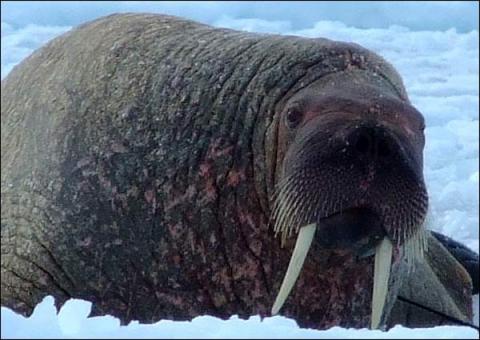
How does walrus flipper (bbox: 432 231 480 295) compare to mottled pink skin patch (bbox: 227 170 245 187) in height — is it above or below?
→ below

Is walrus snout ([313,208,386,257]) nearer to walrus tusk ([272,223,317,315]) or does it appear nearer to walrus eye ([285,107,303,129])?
walrus tusk ([272,223,317,315])

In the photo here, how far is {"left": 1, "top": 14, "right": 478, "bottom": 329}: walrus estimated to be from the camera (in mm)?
5820

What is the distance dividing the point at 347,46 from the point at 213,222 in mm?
1125

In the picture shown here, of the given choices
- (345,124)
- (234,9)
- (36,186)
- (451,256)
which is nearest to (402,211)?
(345,124)

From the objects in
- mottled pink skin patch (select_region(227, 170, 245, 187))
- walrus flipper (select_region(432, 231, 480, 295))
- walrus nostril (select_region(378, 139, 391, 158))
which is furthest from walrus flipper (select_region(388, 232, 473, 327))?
walrus nostril (select_region(378, 139, 391, 158))

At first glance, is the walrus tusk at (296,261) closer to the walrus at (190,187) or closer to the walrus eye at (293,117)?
the walrus at (190,187)

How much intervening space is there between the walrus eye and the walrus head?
0.30ft

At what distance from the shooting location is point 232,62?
6.25 m

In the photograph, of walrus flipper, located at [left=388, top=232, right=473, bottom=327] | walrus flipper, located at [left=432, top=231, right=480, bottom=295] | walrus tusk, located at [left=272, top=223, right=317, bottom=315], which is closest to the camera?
walrus tusk, located at [left=272, top=223, right=317, bottom=315]

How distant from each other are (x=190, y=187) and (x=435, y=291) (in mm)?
2199

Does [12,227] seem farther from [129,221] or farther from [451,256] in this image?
[451,256]

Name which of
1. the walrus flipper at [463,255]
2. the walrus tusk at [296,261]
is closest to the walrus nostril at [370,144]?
the walrus tusk at [296,261]

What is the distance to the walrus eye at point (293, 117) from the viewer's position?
575 cm

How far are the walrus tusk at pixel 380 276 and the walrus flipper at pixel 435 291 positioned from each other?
139 cm
